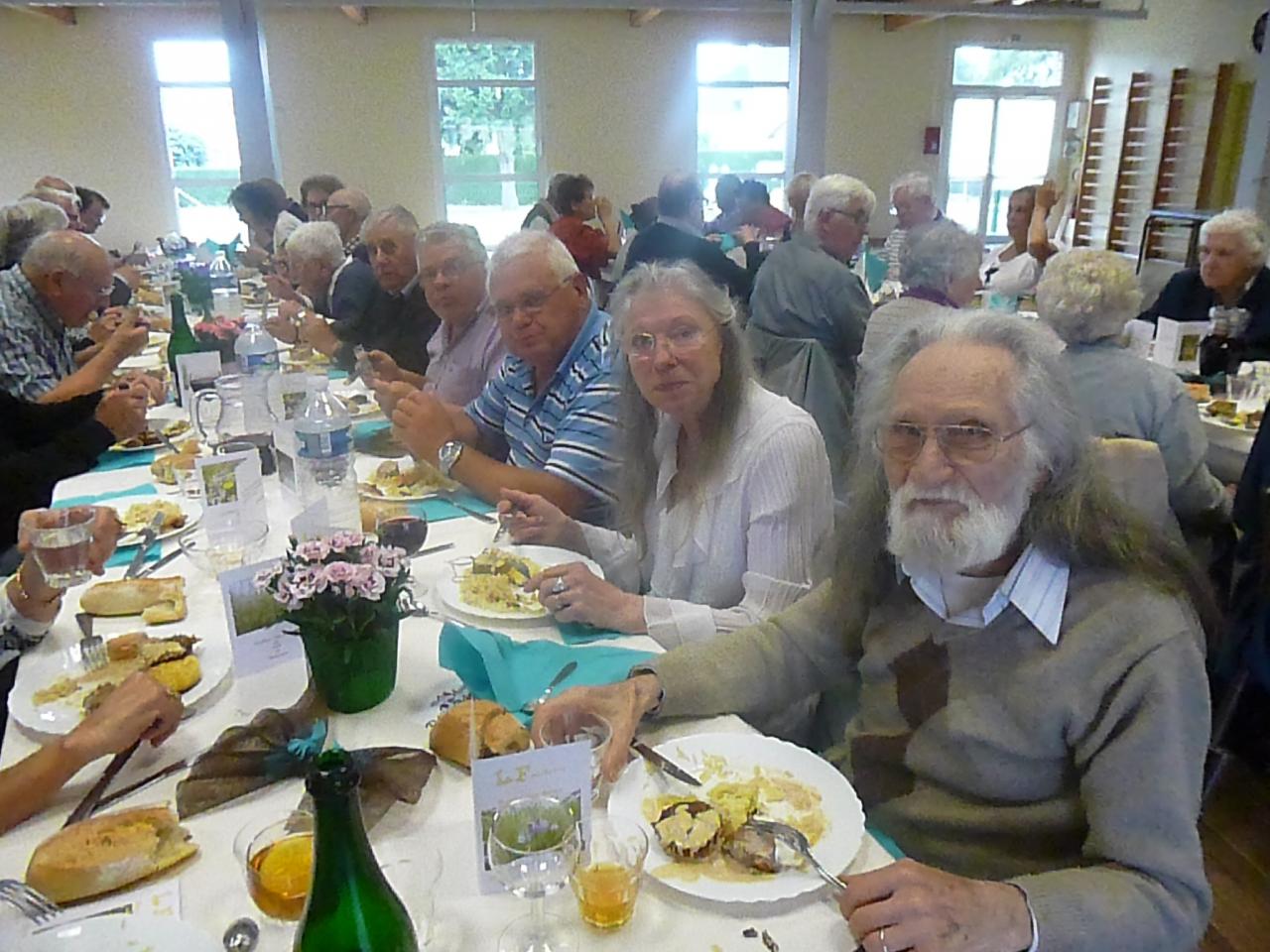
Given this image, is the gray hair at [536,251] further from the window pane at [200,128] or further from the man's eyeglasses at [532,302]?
the window pane at [200,128]

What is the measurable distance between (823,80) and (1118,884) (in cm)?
721

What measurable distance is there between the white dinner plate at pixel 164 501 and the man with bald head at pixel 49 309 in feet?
3.41

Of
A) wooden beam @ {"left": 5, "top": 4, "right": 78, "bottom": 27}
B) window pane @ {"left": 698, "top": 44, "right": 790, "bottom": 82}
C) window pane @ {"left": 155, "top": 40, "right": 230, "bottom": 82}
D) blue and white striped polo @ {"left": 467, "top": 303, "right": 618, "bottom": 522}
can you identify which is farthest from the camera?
window pane @ {"left": 698, "top": 44, "right": 790, "bottom": 82}

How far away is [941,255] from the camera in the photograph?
3.33 metres

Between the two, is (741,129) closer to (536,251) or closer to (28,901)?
(536,251)

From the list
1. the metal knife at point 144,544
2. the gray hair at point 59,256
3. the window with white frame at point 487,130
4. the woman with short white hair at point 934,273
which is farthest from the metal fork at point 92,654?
the window with white frame at point 487,130

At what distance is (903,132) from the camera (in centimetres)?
1052

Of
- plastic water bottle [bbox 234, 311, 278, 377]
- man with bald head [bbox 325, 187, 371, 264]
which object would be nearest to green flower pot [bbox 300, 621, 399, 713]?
plastic water bottle [bbox 234, 311, 278, 377]

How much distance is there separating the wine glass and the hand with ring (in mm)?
624

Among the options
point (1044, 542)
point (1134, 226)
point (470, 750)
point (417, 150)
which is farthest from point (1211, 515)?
point (417, 150)

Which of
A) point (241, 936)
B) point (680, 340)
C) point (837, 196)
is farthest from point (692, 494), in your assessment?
point (837, 196)

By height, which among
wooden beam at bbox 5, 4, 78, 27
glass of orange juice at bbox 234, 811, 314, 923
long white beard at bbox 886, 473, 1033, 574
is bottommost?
glass of orange juice at bbox 234, 811, 314, 923

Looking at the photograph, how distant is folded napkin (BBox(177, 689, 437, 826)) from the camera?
1.11 meters

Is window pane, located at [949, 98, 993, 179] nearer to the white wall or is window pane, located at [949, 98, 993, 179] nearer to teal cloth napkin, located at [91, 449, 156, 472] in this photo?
the white wall
